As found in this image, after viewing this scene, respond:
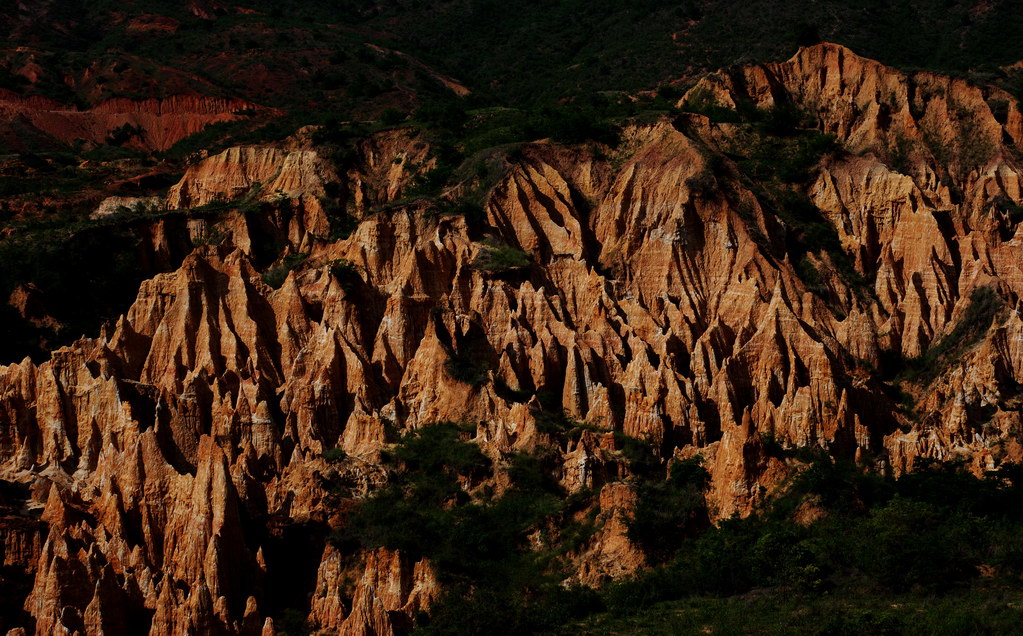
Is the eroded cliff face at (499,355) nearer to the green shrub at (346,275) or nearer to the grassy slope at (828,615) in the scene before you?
the green shrub at (346,275)

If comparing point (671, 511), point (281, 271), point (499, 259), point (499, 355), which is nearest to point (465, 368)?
point (499, 355)

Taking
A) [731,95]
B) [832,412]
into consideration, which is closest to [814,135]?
[731,95]

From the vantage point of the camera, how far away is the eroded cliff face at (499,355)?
42.5 meters

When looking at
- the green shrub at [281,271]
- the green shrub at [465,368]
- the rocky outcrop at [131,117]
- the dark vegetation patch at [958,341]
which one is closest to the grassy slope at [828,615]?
the green shrub at [465,368]

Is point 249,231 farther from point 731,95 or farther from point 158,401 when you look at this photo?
point 731,95

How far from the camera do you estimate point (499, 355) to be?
53094 millimetres

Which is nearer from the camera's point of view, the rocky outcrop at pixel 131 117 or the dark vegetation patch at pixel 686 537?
the dark vegetation patch at pixel 686 537

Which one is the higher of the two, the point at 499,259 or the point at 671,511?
the point at 499,259

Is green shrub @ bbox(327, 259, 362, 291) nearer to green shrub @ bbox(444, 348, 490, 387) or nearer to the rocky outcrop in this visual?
green shrub @ bbox(444, 348, 490, 387)

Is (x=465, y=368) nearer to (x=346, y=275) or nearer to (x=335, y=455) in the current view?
(x=335, y=455)

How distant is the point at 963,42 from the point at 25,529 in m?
71.6

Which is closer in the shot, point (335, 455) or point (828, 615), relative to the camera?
point (828, 615)

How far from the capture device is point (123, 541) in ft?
138

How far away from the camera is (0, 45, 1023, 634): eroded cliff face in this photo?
Result: 42531 mm
